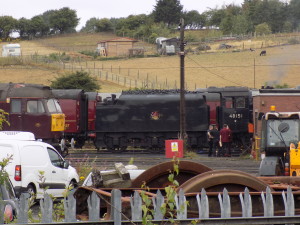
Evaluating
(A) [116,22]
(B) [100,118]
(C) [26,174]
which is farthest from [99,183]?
(A) [116,22]

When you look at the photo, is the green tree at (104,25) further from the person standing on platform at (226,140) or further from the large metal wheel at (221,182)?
the large metal wheel at (221,182)

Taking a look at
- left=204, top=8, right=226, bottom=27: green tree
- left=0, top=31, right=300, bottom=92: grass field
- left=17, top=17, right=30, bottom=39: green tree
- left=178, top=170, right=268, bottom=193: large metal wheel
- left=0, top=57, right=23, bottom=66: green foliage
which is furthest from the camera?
left=204, top=8, right=226, bottom=27: green tree

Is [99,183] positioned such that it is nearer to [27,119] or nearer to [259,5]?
[27,119]

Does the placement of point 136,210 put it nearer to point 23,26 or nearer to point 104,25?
point 23,26

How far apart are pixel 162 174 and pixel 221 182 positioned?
1.42 metres

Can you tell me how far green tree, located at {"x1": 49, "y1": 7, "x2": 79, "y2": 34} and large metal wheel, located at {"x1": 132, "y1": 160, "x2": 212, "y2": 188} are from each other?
15048cm

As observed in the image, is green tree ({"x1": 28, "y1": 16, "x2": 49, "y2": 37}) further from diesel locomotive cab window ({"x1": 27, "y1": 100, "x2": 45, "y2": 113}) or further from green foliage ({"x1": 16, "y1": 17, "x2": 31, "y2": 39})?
diesel locomotive cab window ({"x1": 27, "y1": 100, "x2": 45, "y2": 113})

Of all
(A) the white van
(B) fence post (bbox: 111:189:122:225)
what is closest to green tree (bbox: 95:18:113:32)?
(A) the white van

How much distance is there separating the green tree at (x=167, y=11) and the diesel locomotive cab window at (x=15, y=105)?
394 ft

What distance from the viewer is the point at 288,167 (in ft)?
55.3

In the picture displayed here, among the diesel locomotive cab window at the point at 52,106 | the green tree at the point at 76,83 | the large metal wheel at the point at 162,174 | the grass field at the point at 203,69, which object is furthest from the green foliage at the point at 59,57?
the large metal wheel at the point at 162,174

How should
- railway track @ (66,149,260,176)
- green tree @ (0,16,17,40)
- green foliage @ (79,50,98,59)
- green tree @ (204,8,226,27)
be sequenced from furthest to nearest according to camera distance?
green tree @ (204,8,226,27)
green tree @ (0,16,17,40)
green foliage @ (79,50,98,59)
railway track @ (66,149,260,176)

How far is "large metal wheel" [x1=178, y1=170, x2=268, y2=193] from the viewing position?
747cm

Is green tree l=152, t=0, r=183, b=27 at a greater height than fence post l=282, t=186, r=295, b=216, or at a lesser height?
greater
